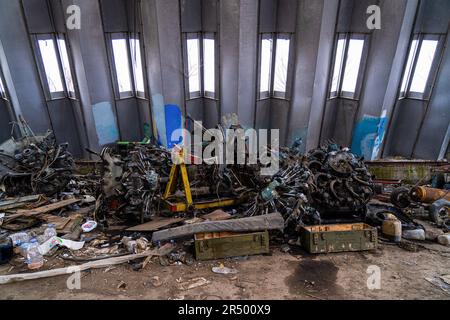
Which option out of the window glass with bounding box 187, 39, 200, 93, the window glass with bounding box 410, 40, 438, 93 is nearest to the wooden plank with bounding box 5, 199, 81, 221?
the window glass with bounding box 187, 39, 200, 93

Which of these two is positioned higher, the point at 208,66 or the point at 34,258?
the point at 208,66

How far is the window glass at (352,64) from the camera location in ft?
35.6

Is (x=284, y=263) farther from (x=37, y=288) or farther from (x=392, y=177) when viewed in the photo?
(x=392, y=177)

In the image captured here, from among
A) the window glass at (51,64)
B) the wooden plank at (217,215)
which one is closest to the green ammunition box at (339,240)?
the wooden plank at (217,215)

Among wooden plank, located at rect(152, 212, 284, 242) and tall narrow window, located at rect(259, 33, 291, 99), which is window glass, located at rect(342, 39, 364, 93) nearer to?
tall narrow window, located at rect(259, 33, 291, 99)

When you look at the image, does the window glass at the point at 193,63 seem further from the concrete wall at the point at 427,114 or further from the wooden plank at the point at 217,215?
the concrete wall at the point at 427,114

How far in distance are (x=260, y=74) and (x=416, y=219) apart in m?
6.83

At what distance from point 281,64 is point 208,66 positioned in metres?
2.68

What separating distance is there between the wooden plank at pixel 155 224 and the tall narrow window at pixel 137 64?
639 cm

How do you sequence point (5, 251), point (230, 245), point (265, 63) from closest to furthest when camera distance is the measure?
point (5, 251) → point (230, 245) → point (265, 63)

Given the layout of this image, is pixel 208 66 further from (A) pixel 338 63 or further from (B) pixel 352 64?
(B) pixel 352 64

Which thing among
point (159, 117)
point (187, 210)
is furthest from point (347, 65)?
point (187, 210)

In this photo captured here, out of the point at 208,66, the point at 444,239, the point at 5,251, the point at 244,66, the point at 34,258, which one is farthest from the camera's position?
the point at 208,66

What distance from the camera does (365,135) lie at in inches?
431
